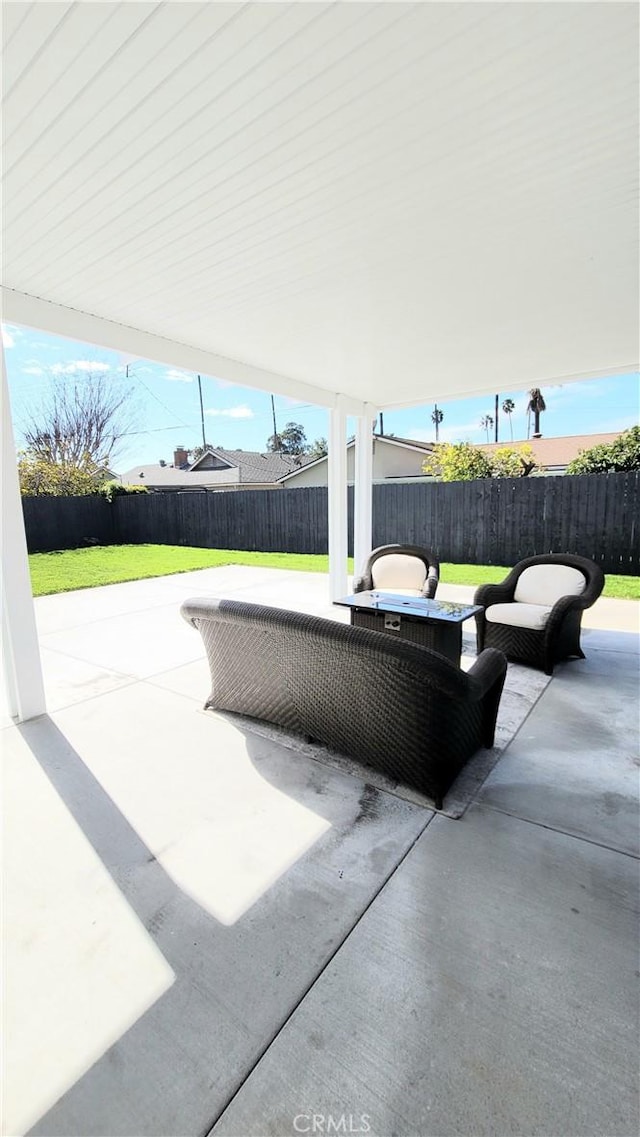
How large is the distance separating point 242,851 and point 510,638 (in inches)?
118

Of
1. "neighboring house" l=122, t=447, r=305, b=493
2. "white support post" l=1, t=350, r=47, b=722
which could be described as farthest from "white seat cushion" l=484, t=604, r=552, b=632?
"neighboring house" l=122, t=447, r=305, b=493

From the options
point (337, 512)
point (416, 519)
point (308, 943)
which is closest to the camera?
point (308, 943)

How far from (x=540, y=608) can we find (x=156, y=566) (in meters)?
8.49

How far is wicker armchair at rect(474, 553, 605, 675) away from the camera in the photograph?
402cm

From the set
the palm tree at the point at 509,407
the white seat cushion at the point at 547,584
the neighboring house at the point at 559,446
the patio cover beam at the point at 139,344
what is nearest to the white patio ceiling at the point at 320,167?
the patio cover beam at the point at 139,344

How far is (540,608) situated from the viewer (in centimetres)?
424

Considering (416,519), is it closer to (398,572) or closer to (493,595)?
(398,572)

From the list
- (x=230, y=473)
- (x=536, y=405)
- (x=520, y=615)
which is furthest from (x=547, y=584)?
(x=536, y=405)

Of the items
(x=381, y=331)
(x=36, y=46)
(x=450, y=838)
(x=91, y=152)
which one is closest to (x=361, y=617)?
(x=450, y=838)

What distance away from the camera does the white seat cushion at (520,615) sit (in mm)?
4066

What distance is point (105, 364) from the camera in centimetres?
1858

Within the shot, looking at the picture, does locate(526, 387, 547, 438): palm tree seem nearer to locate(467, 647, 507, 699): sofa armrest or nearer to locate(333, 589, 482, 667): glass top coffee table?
locate(333, 589, 482, 667): glass top coffee table

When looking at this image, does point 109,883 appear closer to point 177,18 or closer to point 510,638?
point 177,18

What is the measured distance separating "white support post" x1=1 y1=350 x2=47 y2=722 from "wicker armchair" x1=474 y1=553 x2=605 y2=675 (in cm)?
355
